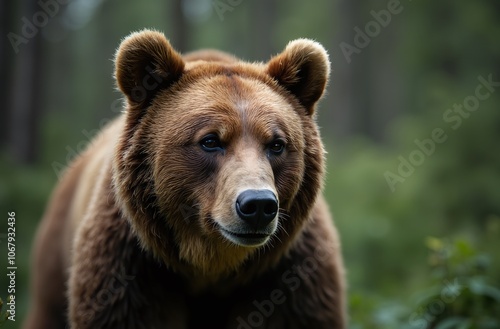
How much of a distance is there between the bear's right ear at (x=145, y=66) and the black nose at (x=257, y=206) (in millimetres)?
1245

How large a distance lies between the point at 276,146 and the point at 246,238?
29.0 inches

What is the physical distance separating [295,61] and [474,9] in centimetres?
1038

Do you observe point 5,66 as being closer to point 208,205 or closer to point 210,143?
point 210,143

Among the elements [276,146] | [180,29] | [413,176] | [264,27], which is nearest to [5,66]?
[180,29]

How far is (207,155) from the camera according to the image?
13.5 feet

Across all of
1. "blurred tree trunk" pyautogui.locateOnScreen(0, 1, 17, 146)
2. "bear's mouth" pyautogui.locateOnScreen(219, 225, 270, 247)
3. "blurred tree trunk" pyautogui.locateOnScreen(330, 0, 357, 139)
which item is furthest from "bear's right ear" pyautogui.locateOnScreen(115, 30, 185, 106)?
"blurred tree trunk" pyautogui.locateOnScreen(330, 0, 357, 139)

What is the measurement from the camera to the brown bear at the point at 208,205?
13.5 ft

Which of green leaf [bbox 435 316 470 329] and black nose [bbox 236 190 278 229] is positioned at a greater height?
black nose [bbox 236 190 278 229]

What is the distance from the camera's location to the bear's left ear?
463 centimetres

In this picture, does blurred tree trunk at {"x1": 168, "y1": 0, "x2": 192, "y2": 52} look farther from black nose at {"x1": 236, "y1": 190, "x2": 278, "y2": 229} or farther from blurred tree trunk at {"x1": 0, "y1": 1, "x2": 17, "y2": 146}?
Answer: black nose at {"x1": 236, "y1": 190, "x2": 278, "y2": 229}

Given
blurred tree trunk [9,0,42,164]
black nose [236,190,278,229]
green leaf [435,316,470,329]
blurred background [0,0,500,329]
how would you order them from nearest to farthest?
1. black nose [236,190,278,229]
2. green leaf [435,316,470,329]
3. blurred background [0,0,500,329]
4. blurred tree trunk [9,0,42,164]

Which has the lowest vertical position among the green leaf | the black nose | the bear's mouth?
the green leaf

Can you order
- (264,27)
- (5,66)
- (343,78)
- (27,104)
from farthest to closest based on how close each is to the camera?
(264,27)
(343,78)
(5,66)
(27,104)

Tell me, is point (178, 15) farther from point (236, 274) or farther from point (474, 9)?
point (236, 274)
